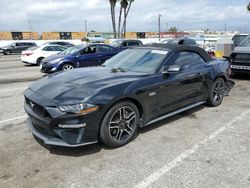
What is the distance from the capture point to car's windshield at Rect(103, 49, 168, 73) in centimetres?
436

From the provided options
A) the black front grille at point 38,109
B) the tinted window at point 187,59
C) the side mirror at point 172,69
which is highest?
the tinted window at point 187,59

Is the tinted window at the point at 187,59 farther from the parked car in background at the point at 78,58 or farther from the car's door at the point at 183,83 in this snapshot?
the parked car in background at the point at 78,58

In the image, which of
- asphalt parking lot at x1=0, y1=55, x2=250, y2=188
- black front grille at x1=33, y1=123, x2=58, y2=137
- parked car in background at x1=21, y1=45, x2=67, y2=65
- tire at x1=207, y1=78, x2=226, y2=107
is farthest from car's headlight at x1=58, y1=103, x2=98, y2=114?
parked car in background at x1=21, y1=45, x2=67, y2=65

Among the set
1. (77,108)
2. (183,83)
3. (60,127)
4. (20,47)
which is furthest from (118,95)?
(20,47)

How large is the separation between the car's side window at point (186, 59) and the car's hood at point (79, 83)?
0.95m

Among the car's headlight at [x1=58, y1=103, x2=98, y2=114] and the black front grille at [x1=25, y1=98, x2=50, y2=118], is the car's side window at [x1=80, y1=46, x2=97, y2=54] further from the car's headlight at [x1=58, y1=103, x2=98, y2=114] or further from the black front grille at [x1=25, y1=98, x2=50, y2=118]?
the car's headlight at [x1=58, y1=103, x2=98, y2=114]

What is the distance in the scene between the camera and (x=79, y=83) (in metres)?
3.71

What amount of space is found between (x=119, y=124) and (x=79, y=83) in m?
0.89

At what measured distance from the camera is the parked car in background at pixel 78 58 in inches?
412

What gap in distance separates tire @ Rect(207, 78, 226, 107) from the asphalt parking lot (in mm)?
788

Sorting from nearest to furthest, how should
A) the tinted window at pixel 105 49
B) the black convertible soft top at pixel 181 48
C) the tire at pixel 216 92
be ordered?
1. the black convertible soft top at pixel 181 48
2. the tire at pixel 216 92
3. the tinted window at pixel 105 49

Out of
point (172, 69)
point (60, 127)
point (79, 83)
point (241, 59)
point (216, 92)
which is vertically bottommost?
point (216, 92)

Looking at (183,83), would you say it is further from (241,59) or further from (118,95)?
(241,59)

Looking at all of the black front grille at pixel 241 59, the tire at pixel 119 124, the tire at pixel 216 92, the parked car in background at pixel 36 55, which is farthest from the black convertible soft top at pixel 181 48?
the parked car in background at pixel 36 55
